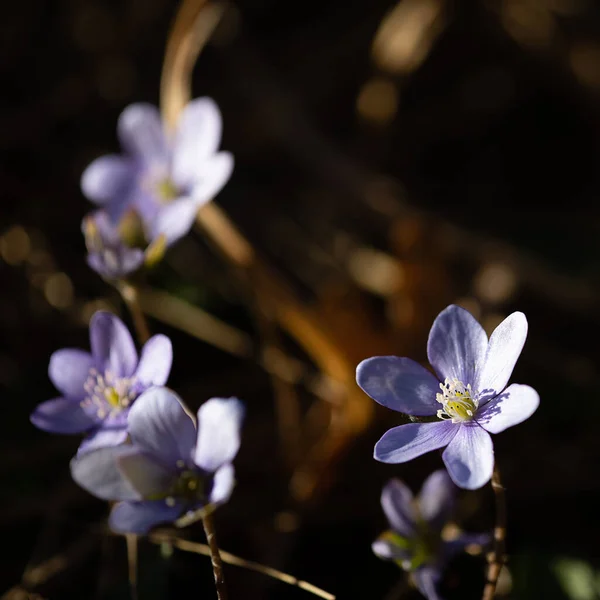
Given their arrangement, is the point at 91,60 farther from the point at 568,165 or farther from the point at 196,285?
the point at 568,165

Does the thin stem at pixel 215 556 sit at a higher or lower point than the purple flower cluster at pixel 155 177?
lower

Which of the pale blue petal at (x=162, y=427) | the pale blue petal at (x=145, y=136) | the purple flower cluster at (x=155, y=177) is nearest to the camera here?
the pale blue petal at (x=162, y=427)

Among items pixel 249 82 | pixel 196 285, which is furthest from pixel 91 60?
pixel 196 285

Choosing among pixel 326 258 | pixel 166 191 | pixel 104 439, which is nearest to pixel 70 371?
pixel 104 439

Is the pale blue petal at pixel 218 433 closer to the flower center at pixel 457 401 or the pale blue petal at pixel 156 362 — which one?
the pale blue petal at pixel 156 362

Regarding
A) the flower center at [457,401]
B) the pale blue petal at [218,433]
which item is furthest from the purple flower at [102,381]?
the flower center at [457,401]

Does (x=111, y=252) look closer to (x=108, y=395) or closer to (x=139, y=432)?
(x=108, y=395)

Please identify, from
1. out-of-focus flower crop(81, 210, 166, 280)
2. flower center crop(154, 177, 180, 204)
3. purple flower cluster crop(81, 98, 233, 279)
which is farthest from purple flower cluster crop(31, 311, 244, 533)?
flower center crop(154, 177, 180, 204)

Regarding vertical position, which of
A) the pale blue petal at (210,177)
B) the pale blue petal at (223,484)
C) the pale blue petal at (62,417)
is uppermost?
the pale blue petal at (210,177)

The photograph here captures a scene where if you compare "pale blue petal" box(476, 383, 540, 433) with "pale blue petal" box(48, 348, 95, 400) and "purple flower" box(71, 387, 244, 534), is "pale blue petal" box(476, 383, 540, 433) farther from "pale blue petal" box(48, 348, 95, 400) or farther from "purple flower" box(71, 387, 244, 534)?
"pale blue petal" box(48, 348, 95, 400)
